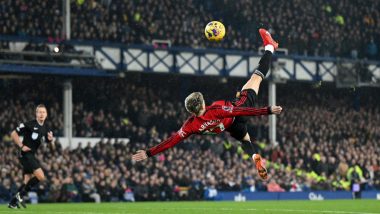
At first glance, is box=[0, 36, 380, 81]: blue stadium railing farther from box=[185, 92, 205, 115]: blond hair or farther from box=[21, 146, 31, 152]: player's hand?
box=[185, 92, 205, 115]: blond hair

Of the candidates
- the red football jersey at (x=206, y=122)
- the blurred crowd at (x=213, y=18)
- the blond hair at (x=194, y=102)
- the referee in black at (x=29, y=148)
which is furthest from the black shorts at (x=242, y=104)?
the blurred crowd at (x=213, y=18)

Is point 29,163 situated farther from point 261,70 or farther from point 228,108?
point 228,108

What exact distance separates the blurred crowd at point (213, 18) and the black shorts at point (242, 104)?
18.4 metres

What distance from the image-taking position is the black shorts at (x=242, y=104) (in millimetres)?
17148

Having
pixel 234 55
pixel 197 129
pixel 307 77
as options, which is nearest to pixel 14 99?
pixel 234 55

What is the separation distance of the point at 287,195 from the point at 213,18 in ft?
33.6

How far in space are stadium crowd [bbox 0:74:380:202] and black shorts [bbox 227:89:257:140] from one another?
1266 centimetres

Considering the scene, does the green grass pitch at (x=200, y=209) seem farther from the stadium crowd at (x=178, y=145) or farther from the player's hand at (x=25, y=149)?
the stadium crowd at (x=178, y=145)

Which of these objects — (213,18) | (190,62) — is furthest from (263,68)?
(213,18)

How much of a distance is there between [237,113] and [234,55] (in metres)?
25.0

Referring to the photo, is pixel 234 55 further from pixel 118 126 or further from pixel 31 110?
pixel 31 110

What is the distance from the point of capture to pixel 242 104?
56.0ft

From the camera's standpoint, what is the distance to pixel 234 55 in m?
41.0

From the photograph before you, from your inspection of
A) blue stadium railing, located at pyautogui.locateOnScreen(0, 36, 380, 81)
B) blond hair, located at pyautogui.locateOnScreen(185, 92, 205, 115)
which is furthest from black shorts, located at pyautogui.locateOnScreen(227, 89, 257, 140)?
blue stadium railing, located at pyautogui.locateOnScreen(0, 36, 380, 81)
